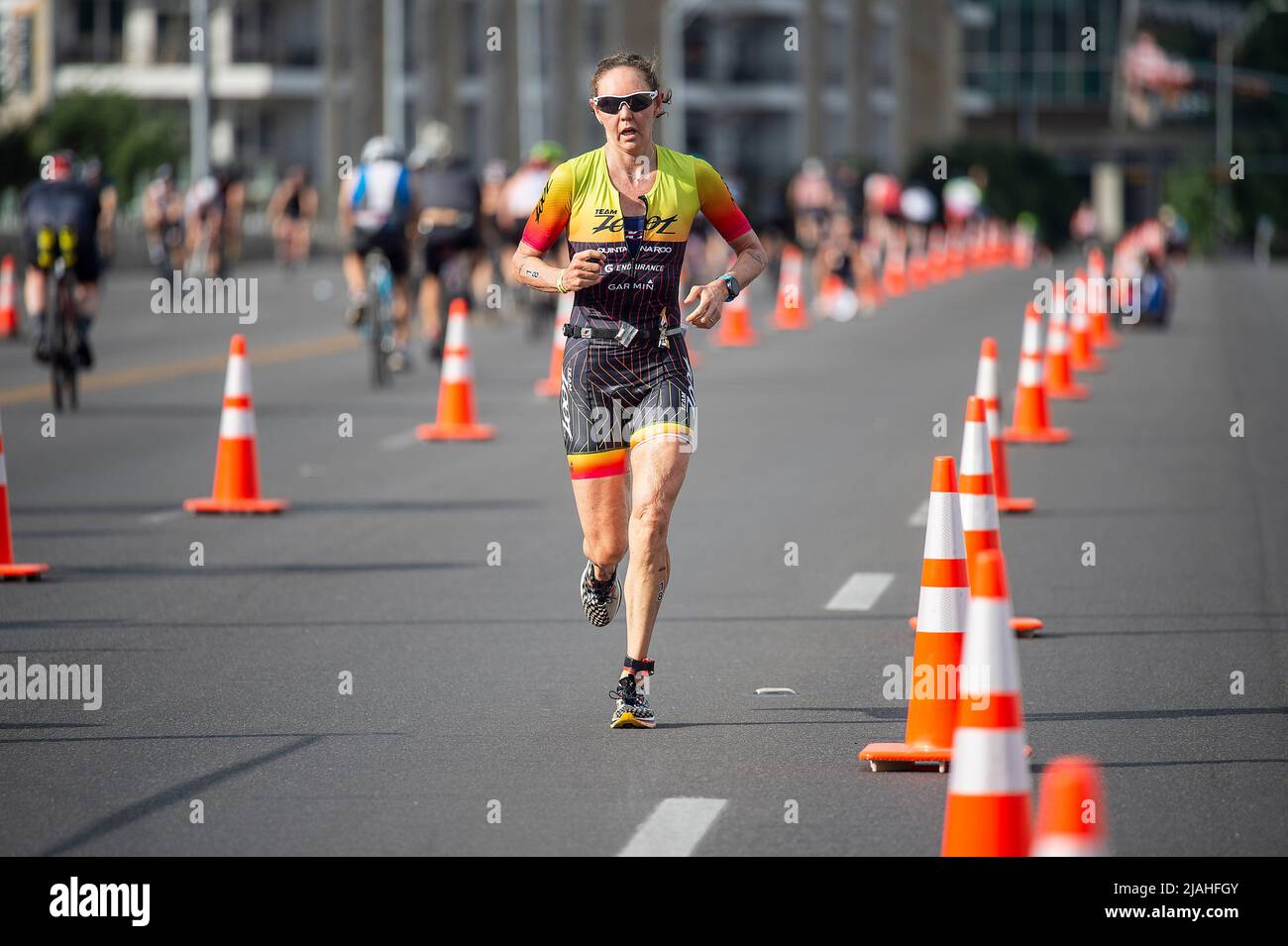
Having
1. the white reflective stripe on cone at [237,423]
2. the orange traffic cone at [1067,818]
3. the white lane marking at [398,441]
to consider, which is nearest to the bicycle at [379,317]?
the white lane marking at [398,441]

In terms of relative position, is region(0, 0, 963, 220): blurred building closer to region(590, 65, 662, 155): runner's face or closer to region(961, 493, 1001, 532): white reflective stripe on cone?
region(961, 493, 1001, 532): white reflective stripe on cone

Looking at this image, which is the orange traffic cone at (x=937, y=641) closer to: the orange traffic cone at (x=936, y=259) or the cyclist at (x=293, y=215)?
the cyclist at (x=293, y=215)

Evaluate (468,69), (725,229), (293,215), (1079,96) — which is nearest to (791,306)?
(293,215)

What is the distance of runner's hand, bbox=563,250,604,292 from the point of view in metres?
7.43

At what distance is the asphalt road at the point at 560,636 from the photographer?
6527 millimetres

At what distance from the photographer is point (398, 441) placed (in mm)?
16828

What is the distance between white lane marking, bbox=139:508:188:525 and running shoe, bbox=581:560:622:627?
540 centimetres

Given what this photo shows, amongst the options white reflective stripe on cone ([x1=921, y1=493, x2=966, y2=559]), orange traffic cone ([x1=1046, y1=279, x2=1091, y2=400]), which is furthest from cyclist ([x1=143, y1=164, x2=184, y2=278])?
white reflective stripe on cone ([x1=921, y1=493, x2=966, y2=559])

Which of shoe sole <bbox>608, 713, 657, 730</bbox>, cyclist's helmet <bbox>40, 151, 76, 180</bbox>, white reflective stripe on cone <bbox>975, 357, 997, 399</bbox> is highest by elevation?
cyclist's helmet <bbox>40, 151, 76, 180</bbox>

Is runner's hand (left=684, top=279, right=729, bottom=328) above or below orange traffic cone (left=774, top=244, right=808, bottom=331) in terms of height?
below

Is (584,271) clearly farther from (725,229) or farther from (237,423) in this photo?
(237,423)

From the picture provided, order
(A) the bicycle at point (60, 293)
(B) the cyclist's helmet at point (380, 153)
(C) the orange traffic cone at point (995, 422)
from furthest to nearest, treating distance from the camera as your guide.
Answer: (B) the cyclist's helmet at point (380, 153)
(A) the bicycle at point (60, 293)
(C) the orange traffic cone at point (995, 422)

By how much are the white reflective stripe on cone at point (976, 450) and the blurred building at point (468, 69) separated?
50.3 meters
